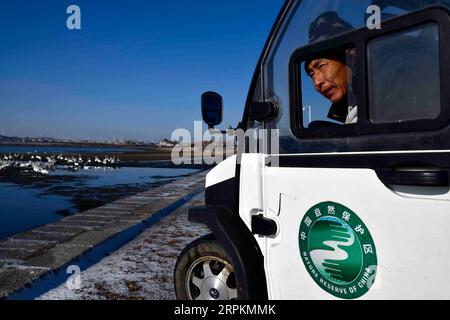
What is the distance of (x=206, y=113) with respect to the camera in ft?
8.79

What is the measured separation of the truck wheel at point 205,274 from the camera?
2.66 m

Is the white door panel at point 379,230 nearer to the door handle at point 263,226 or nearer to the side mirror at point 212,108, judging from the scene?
the door handle at point 263,226

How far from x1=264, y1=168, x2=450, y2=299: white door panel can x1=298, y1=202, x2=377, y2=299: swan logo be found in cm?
3

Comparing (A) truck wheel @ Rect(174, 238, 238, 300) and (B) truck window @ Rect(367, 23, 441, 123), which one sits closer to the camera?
(B) truck window @ Rect(367, 23, 441, 123)

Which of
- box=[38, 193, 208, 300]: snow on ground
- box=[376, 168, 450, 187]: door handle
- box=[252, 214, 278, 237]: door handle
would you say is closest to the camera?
box=[376, 168, 450, 187]: door handle

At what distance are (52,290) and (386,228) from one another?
3.47 m

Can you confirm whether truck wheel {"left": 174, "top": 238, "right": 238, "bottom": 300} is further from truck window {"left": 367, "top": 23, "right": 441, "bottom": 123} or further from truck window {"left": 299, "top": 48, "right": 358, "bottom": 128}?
truck window {"left": 367, "top": 23, "right": 441, "bottom": 123}

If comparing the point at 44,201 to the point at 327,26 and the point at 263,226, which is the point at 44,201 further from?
the point at 327,26

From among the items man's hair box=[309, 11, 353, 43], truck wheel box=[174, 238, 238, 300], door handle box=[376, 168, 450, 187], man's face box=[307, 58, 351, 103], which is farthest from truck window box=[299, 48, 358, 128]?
truck wheel box=[174, 238, 238, 300]

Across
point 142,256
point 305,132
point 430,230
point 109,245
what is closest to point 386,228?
point 430,230

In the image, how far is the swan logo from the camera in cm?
180

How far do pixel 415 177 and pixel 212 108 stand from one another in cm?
157

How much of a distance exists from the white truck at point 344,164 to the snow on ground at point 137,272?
1.50 m

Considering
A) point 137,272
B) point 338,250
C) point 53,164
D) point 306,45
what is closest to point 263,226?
point 338,250
